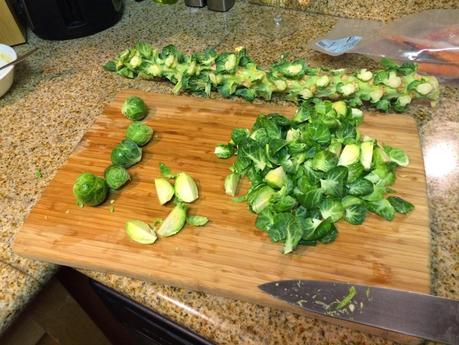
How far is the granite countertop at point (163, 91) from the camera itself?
902 millimetres

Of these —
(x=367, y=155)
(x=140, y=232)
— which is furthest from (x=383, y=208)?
(x=140, y=232)

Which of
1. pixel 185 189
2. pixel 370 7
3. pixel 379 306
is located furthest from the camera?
pixel 370 7

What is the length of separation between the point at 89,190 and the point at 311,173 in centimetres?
59

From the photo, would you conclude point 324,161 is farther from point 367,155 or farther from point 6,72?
point 6,72

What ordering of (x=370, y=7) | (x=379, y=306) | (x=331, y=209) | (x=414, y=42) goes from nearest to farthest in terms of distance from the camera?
(x=379, y=306), (x=331, y=209), (x=414, y=42), (x=370, y=7)

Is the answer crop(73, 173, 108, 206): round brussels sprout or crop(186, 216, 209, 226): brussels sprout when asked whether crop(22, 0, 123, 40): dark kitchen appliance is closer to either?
crop(73, 173, 108, 206): round brussels sprout

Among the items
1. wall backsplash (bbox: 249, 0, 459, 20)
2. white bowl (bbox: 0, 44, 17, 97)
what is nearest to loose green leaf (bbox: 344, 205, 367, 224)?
wall backsplash (bbox: 249, 0, 459, 20)

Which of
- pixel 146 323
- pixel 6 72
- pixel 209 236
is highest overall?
pixel 6 72

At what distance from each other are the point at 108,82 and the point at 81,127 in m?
0.28

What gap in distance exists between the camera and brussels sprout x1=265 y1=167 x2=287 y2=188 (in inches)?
41.3

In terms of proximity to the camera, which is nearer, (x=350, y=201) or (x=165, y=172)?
(x=350, y=201)

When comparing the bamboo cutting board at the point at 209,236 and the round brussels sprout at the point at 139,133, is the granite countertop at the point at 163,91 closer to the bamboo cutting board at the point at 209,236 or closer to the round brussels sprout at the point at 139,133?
the bamboo cutting board at the point at 209,236

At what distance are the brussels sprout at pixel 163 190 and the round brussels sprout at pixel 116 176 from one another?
9 cm

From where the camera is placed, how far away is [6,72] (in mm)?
1508
